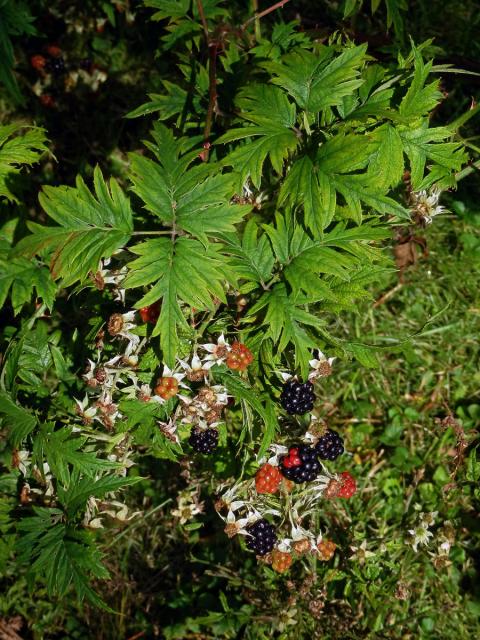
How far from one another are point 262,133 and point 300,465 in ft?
4.13

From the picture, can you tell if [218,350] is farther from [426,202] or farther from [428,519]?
[428,519]

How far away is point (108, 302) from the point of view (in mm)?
2598

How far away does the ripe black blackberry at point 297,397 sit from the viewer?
7.58 ft

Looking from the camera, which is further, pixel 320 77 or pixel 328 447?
pixel 328 447

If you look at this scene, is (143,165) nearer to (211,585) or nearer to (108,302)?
(108,302)

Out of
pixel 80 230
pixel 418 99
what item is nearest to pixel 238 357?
pixel 80 230

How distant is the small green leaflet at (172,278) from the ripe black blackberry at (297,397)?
0.51 metres

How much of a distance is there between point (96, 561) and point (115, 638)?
4.00 feet

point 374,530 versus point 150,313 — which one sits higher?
point 150,313

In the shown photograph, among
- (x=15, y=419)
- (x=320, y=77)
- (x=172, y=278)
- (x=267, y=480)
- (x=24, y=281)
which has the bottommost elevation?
(x=267, y=480)

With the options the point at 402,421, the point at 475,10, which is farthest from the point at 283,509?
the point at 475,10

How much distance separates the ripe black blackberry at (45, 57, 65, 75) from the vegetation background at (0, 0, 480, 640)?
15 cm

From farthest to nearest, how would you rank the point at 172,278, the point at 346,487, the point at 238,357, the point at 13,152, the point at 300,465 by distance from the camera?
the point at 13,152 → the point at 346,487 → the point at 300,465 → the point at 238,357 → the point at 172,278

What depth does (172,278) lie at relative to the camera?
2035mm
